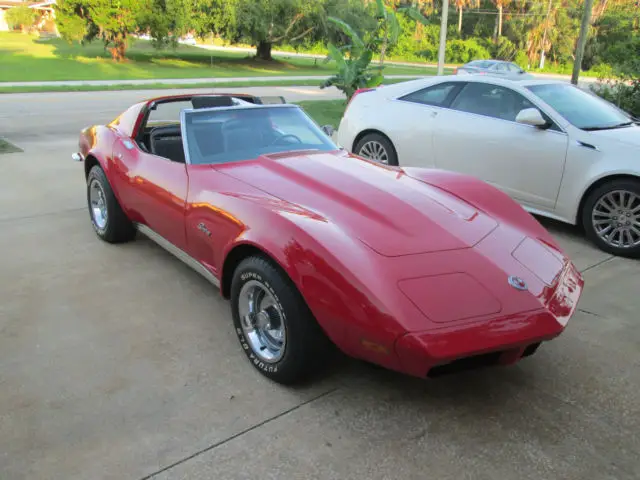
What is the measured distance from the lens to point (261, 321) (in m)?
3.18

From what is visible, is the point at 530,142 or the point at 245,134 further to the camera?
the point at 530,142

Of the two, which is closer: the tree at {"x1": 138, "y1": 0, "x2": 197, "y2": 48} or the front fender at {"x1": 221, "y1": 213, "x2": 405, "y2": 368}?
the front fender at {"x1": 221, "y1": 213, "x2": 405, "y2": 368}

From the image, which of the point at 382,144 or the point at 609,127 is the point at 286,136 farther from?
the point at 609,127

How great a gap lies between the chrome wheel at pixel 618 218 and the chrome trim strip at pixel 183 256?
148 inches

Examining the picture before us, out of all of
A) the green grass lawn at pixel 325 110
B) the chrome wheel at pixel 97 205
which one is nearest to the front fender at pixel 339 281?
the chrome wheel at pixel 97 205

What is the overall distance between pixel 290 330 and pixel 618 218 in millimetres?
3840

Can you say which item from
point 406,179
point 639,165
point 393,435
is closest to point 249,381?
point 393,435

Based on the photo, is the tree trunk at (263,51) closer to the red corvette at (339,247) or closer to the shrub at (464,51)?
the shrub at (464,51)

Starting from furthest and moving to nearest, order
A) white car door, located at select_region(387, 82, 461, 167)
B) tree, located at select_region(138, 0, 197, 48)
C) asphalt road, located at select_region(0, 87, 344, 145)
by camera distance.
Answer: tree, located at select_region(138, 0, 197, 48) → asphalt road, located at select_region(0, 87, 344, 145) → white car door, located at select_region(387, 82, 461, 167)

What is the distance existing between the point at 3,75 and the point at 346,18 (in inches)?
838

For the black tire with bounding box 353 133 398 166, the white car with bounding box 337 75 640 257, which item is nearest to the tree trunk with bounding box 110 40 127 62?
the black tire with bounding box 353 133 398 166

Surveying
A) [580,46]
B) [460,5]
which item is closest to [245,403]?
[580,46]

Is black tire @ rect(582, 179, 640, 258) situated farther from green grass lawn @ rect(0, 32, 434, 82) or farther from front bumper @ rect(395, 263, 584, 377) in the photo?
green grass lawn @ rect(0, 32, 434, 82)

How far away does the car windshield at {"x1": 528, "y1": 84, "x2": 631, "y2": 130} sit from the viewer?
5.74 meters
